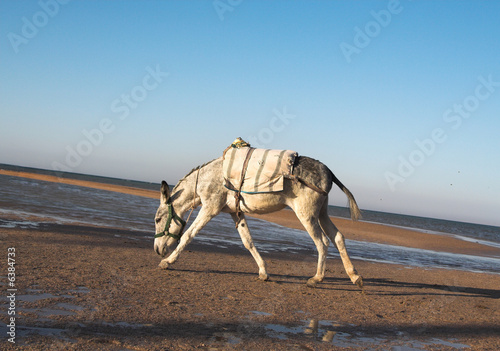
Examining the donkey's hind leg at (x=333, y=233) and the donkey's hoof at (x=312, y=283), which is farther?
the donkey's hind leg at (x=333, y=233)

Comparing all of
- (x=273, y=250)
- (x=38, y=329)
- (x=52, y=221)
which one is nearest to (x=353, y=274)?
(x=38, y=329)

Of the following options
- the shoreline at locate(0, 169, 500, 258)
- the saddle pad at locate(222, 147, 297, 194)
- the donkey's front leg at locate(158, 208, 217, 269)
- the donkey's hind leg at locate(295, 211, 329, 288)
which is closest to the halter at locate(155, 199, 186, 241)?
the donkey's front leg at locate(158, 208, 217, 269)

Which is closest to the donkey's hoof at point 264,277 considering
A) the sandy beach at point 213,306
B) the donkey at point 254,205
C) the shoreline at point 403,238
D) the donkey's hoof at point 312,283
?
the donkey at point 254,205

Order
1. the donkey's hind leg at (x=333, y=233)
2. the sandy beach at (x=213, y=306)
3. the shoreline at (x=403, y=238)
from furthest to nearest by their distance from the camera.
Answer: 1. the shoreline at (x=403, y=238)
2. the donkey's hind leg at (x=333, y=233)
3. the sandy beach at (x=213, y=306)

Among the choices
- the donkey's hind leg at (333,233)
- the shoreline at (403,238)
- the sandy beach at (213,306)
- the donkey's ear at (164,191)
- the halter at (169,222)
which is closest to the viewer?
the sandy beach at (213,306)

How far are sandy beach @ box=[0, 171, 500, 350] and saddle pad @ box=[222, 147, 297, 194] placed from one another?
63.7 inches

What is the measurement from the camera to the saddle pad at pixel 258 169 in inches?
300

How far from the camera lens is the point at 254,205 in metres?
7.86

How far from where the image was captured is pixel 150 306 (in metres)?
5.28

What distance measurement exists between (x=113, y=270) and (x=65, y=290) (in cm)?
169

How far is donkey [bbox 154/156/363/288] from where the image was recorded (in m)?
7.68

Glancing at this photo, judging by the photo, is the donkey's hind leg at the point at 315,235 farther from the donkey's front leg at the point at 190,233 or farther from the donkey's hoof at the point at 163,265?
the donkey's hoof at the point at 163,265

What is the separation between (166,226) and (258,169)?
2.15 m

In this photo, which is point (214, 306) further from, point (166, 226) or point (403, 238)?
point (403, 238)
